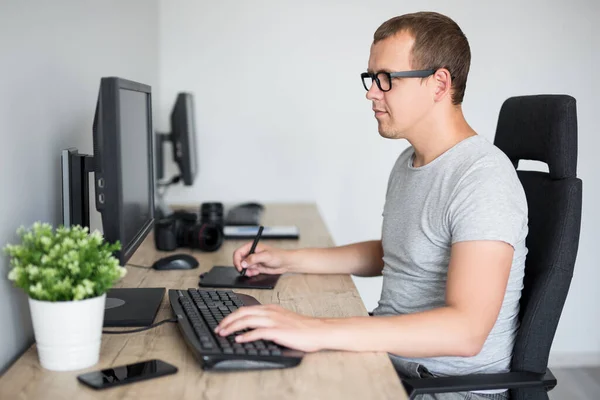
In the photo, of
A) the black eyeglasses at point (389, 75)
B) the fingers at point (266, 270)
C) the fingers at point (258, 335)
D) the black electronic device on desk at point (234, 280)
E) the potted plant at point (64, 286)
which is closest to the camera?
the potted plant at point (64, 286)

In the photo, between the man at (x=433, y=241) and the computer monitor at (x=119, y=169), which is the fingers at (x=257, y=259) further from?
the computer monitor at (x=119, y=169)

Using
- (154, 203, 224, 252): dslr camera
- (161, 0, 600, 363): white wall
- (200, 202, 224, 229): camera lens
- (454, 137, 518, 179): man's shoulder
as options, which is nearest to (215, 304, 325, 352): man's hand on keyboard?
(454, 137, 518, 179): man's shoulder

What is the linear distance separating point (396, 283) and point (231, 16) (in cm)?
194

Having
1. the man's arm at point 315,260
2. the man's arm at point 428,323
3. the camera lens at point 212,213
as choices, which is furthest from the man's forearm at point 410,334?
the camera lens at point 212,213

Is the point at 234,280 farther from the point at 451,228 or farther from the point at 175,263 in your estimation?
the point at 451,228

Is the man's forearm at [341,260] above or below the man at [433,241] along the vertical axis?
below

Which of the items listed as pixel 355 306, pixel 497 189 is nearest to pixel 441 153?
pixel 497 189

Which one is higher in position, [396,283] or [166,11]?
[166,11]

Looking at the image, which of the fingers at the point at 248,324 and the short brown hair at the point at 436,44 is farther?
the short brown hair at the point at 436,44

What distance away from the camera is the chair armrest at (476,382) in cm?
130

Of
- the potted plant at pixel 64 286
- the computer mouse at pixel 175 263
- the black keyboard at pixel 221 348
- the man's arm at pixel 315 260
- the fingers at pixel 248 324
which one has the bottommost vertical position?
the computer mouse at pixel 175 263

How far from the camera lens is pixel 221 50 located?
10.6ft

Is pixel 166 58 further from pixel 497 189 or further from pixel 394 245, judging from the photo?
pixel 497 189

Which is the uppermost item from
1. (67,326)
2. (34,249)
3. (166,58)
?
(166,58)
